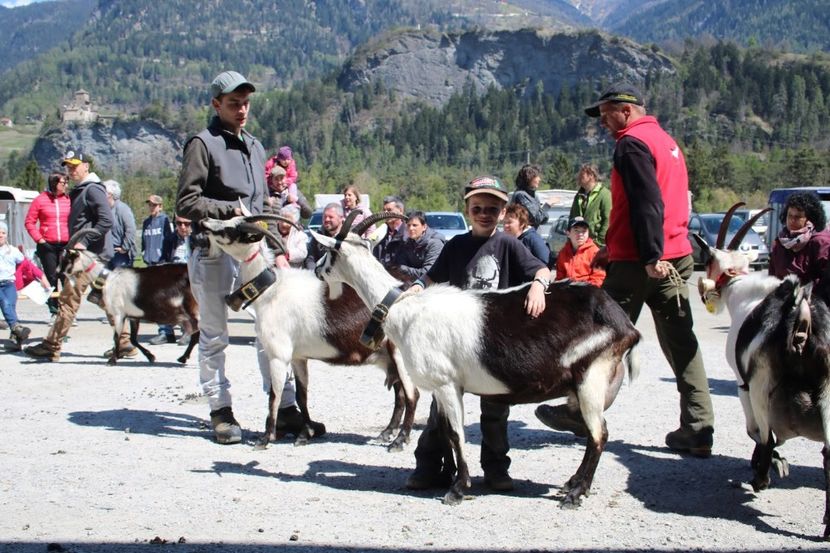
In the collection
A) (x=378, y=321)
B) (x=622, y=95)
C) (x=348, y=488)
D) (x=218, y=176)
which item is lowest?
(x=348, y=488)

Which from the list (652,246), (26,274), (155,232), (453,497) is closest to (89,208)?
(155,232)

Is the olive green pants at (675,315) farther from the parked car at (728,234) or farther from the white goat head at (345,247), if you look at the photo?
the parked car at (728,234)

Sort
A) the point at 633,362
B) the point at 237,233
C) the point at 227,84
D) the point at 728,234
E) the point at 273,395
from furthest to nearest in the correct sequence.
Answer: the point at 728,234
the point at 273,395
the point at 227,84
the point at 237,233
the point at 633,362

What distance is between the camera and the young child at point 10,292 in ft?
41.0

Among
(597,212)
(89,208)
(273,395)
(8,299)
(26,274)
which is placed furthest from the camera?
(26,274)

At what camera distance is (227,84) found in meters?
7.14

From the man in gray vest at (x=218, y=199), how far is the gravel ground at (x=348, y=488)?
414 millimetres

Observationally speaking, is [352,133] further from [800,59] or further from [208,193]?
[208,193]

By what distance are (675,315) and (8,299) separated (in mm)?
9825

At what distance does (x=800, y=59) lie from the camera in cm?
17888

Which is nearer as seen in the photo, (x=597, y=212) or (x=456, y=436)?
(x=456, y=436)

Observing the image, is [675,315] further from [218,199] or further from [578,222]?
[218,199]

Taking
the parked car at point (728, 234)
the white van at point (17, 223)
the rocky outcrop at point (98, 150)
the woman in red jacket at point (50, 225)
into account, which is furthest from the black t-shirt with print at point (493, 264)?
the rocky outcrop at point (98, 150)

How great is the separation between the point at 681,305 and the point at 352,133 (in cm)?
18530
